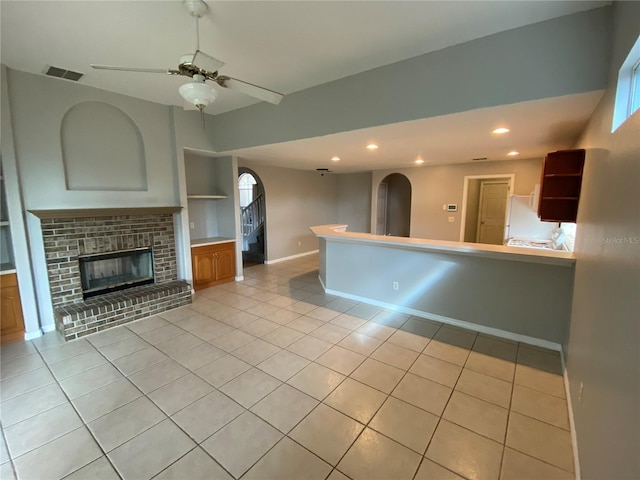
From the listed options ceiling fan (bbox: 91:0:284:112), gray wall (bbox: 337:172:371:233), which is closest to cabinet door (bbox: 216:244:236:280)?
ceiling fan (bbox: 91:0:284:112)

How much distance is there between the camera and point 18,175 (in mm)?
3162

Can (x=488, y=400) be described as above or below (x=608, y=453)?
below

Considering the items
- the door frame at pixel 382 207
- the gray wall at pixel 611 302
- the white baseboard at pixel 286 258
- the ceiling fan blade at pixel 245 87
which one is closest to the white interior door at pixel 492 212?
the door frame at pixel 382 207

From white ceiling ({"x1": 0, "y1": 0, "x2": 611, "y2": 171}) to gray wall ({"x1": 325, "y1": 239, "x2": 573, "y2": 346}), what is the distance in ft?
5.01

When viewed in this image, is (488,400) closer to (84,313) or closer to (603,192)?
(603,192)

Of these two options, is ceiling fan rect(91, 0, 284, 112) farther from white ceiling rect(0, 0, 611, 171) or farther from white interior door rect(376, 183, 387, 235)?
white interior door rect(376, 183, 387, 235)

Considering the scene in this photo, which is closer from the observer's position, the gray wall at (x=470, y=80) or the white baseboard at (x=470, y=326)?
the gray wall at (x=470, y=80)

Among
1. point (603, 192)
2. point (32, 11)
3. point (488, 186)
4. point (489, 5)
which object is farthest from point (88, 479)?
point (488, 186)

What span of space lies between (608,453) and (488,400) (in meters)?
1.15

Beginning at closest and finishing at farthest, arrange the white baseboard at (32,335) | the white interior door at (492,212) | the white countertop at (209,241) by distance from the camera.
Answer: the white baseboard at (32,335) < the white countertop at (209,241) < the white interior door at (492,212)

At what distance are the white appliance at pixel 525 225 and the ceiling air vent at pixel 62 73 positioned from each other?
657 centimetres

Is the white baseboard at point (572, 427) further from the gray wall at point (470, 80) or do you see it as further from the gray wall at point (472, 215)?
the gray wall at point (472, 215)

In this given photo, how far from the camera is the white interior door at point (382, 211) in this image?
26.5 feet

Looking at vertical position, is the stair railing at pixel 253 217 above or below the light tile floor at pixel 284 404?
above
